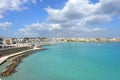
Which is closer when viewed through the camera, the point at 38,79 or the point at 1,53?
the point at 38,79

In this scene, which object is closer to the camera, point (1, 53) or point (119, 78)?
point (119, 78)

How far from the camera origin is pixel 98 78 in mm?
25453

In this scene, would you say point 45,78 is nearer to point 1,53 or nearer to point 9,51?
point 1,53

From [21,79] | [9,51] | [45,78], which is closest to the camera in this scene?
[21,79]

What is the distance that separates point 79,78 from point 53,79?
3.43 meters

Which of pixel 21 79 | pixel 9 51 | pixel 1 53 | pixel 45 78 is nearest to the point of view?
pixel 21 79

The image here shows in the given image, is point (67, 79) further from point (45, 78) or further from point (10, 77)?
point (10, 77)

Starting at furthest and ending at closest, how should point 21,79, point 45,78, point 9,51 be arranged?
point 9,51 → point 45,78 → point 21,79

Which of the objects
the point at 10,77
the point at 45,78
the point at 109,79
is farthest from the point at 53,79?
the point at 109,79

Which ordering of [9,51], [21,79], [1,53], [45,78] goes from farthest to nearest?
[9,51], [1,53], [45,78], [21,79]

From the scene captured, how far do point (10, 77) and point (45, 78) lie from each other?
13.9 feet

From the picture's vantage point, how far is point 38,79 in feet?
78.7

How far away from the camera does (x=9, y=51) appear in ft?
172

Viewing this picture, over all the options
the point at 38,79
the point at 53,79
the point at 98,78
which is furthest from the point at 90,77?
the point at 38,79
